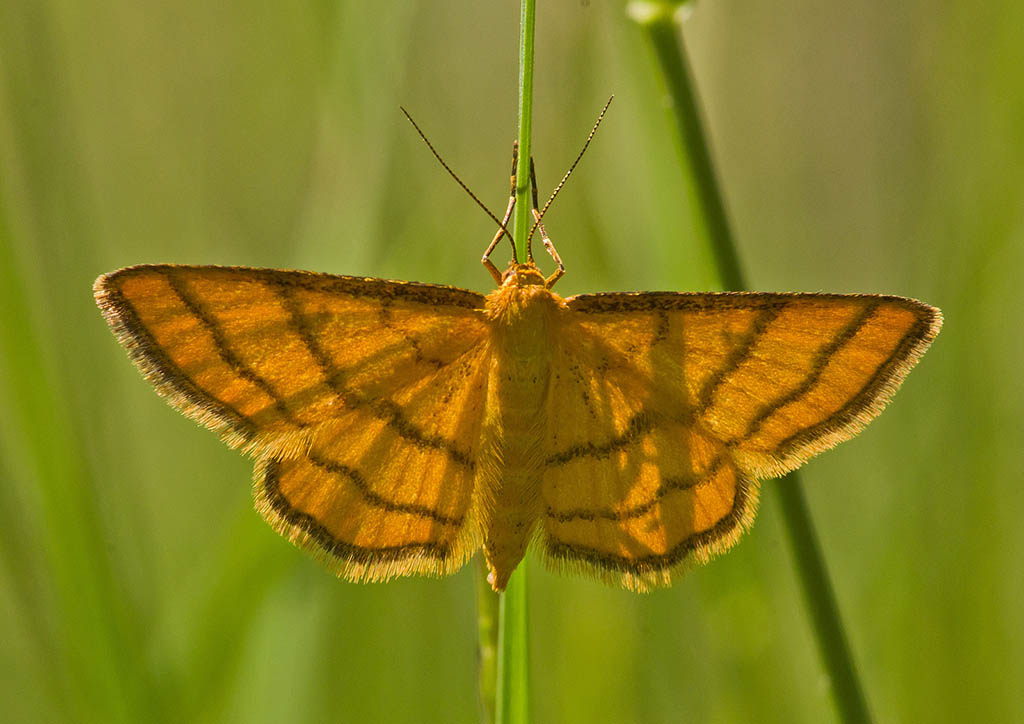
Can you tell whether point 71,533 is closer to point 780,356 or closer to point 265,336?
A: point 265,336

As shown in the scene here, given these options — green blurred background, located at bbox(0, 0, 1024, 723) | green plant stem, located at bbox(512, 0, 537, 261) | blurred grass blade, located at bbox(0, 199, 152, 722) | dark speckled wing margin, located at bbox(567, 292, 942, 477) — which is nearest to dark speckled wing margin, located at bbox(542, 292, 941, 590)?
dark speckled wing margin, located at bbox(567, 292, 942, 477)

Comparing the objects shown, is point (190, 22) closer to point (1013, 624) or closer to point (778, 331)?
point (778, 331)

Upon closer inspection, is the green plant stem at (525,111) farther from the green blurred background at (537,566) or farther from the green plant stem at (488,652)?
the green plant stem at (488,652)

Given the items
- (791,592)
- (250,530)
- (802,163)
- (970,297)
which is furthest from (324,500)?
(802,163)

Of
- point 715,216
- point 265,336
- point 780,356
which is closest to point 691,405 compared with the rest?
point 780,356

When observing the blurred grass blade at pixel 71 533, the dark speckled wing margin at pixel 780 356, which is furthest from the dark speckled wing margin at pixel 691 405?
the blurred grass blade at pixel 71 533

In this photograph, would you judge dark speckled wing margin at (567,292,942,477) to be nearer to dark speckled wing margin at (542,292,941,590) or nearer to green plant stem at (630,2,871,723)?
dark speckled wing margin at (542,292,941,590)
